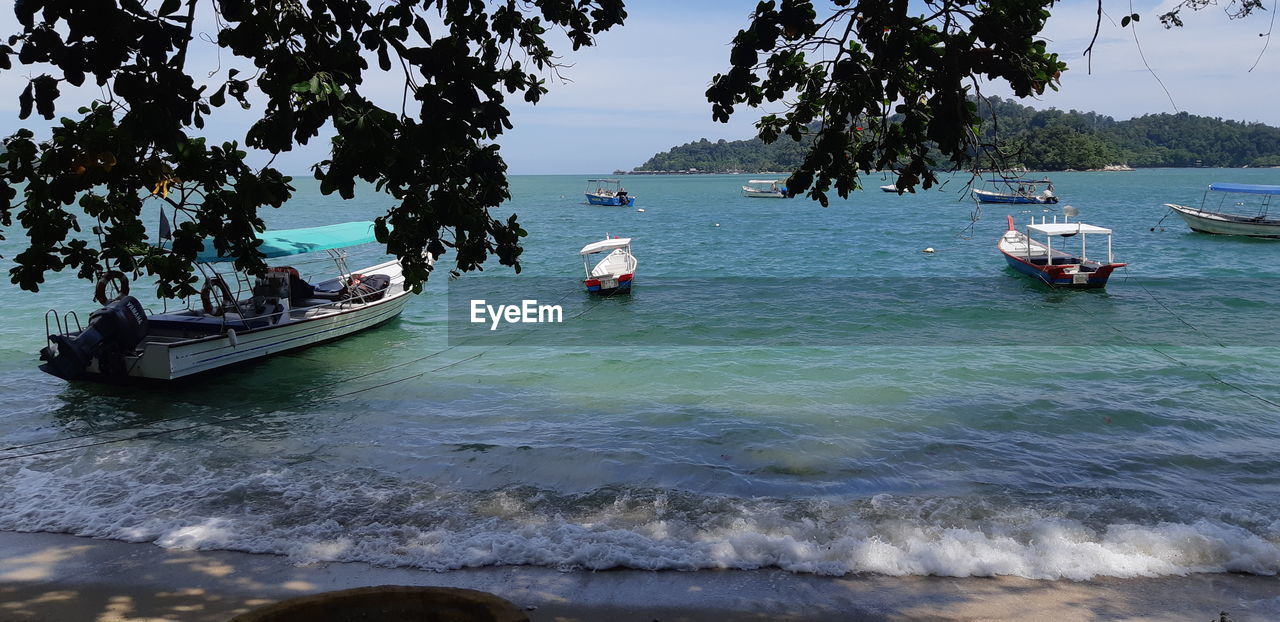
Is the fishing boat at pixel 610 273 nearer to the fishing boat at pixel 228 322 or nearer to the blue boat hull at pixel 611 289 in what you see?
the blue boat hull at pixel 611 289

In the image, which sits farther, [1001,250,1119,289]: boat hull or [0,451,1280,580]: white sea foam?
[1001,250,1119,289]: boat hull

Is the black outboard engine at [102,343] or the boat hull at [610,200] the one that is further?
the boat hull at [610,200]

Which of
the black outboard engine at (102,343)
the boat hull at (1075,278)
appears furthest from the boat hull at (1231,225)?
the black outboard engine at (102,343)

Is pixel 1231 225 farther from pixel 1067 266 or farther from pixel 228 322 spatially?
pixel 228 322

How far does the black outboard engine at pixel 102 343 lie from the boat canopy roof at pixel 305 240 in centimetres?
167

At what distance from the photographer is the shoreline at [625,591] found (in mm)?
6379

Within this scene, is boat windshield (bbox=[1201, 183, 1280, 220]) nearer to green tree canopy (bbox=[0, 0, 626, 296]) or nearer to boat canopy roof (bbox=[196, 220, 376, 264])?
boat canopy roof (bbox=[196, 220, 376, 264])

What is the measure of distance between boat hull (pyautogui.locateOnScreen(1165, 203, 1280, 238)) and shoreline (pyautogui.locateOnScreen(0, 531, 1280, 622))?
126 feet

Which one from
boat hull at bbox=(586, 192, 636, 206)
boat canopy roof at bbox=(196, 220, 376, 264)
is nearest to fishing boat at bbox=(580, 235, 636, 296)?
boat canopy roof at bbox=(196, 220, 376, 264)

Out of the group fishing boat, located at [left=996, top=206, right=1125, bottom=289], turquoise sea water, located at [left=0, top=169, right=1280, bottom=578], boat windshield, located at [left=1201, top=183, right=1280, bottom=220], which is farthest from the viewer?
boat windshield, located at [left=1201, top=183, right=1280, bottom=220]

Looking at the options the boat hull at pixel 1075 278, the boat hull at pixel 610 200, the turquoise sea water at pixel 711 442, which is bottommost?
the turquoise sea water at pixel 711 442

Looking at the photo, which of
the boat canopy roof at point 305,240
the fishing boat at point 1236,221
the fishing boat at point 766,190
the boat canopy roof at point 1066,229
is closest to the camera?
the boat canopy roof at point 305,240

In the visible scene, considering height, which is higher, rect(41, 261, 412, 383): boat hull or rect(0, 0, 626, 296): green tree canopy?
rect(0, 0, 626, 296): green tree canopy

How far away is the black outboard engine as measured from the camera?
13.4m
